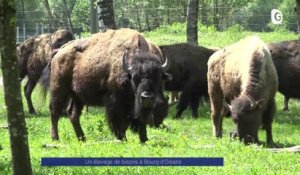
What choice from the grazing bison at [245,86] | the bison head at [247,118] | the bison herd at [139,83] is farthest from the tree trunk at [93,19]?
the bison head at [247,118]

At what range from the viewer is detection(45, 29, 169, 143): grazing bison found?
9328mm

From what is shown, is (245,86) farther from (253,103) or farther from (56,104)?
(56,104)

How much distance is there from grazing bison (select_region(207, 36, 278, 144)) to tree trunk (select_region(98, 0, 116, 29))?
16.5 ft

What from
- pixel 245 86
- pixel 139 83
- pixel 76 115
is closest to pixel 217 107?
pixel 245 86

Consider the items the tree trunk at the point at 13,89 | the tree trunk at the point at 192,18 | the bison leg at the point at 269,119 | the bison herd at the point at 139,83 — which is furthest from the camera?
the tree trunk at the point at 192,18

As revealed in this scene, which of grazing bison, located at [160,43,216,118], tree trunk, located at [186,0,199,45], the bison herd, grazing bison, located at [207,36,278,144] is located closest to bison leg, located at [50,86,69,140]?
the bison herd

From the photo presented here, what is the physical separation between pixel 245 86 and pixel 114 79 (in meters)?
2.37

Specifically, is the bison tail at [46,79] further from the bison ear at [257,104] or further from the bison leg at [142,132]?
the bison ear at [257,104]

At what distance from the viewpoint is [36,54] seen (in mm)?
16812

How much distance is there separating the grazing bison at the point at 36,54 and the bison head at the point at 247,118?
7.12m

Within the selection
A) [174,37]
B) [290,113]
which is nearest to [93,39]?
[290,113]

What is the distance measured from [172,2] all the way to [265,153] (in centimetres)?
3442

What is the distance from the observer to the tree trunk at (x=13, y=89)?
5.74m

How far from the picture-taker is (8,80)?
19.1ft
